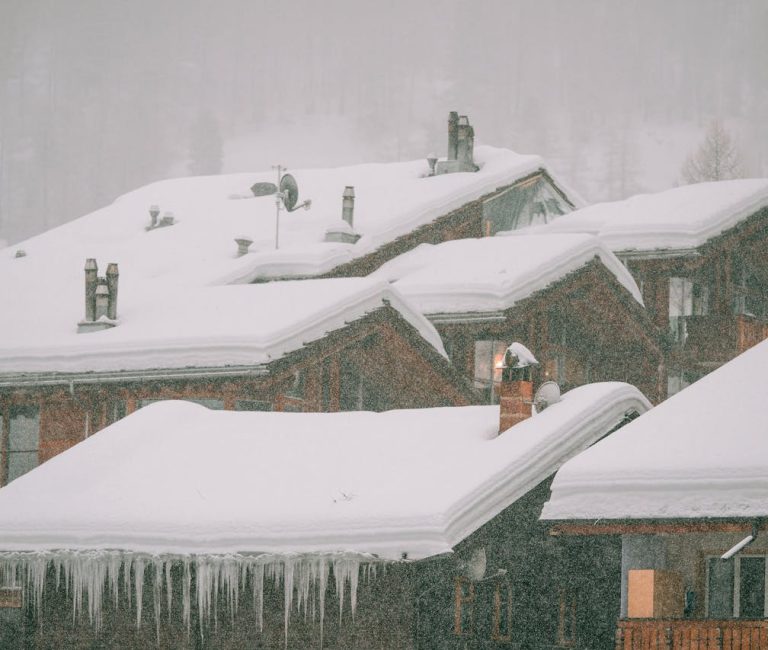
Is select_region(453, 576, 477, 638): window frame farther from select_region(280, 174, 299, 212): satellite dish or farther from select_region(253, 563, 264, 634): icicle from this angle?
select_region(280, 174, 299, 212): satellite dish

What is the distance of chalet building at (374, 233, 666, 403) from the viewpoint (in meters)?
27.1

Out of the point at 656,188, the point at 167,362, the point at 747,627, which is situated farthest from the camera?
the point at 656,188

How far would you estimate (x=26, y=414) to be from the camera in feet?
85.2

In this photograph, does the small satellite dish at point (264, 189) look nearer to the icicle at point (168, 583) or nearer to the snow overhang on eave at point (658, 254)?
the snow overhang on eave at point (658, 254)

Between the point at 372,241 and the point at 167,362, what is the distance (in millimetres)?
7670

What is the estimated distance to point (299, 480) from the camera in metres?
17.5

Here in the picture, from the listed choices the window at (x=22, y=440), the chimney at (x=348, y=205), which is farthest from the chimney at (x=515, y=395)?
the chimney at (x=348, y=205)

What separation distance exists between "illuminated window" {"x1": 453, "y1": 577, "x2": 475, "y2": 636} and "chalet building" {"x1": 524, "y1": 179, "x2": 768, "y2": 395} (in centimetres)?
1548

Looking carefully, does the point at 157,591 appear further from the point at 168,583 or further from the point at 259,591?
the point at 259,591

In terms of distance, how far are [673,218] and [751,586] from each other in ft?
58.6

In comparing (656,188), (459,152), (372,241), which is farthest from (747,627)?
(656,188)

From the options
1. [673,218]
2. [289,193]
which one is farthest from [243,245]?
[673,218]

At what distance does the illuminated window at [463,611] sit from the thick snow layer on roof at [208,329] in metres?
6.42

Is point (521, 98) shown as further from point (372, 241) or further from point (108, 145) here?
point (372, 241)
